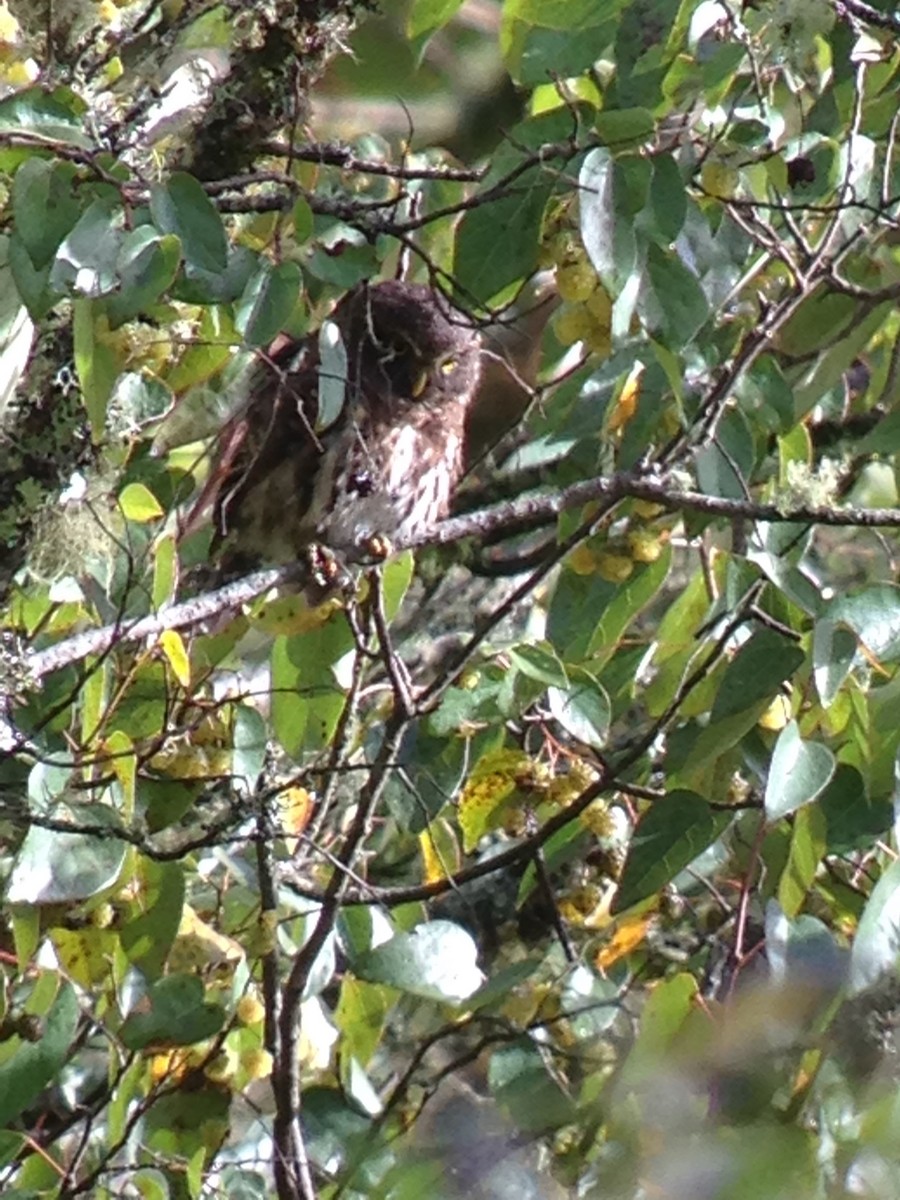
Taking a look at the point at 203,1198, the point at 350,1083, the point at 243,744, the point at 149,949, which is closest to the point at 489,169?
the point at 243,744

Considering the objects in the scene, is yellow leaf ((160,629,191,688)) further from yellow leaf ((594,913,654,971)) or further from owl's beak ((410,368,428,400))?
owl's beak ((410,368,428,400))

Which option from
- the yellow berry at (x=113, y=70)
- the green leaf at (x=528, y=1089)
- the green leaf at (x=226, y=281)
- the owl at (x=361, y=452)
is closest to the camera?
the green leaf at (x=528, y=1089)

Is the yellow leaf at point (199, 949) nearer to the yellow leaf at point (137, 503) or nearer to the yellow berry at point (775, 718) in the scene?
the yellow leaf at point (137, 503)

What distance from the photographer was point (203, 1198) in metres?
2.42

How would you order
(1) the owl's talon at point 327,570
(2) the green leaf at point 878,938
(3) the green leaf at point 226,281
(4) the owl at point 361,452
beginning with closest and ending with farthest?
(2) the green leaf at point 878,938
(3) the green leaf at point 226,281
(1) the owl's talon at point 327,570
(4) the owl at point 361,452

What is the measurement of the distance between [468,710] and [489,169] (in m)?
0.64

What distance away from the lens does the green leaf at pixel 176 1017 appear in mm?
2096

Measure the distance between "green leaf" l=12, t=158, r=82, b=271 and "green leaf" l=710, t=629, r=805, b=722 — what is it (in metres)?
0.78

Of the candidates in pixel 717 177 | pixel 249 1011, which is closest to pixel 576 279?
pixel 717 177

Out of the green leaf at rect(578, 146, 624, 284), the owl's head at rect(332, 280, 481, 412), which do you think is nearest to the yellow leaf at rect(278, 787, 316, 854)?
the green leaf at rect(578, 146, 624, 284)

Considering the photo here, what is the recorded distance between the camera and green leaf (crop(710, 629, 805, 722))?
189 cm

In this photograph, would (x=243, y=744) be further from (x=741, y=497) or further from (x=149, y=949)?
(x=741, y=497)

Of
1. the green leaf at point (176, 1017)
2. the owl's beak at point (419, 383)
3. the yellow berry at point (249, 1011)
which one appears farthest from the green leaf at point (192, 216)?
the owl's beak at point (419, 383)

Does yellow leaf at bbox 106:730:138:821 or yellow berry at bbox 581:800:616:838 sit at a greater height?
yellow leaf at bbox 106:730:138:821
